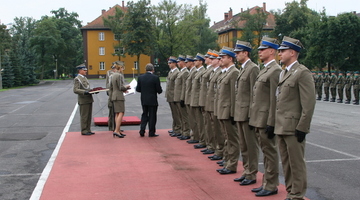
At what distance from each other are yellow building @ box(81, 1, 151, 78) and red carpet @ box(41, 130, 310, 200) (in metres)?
75.1

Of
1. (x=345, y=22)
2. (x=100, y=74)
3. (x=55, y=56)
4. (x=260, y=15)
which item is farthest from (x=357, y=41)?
(x=55, y=56)

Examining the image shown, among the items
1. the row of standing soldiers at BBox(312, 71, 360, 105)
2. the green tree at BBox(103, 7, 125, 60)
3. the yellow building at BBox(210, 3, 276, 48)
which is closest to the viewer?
the row of standing soldiers at BBox(312, 71, 360, 105)

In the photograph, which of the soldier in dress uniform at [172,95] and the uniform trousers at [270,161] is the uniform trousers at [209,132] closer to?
the soldier in dress uniform at [172,95]

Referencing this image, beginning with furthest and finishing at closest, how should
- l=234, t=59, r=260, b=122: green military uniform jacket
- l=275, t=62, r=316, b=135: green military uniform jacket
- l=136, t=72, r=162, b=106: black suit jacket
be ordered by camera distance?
l=136, t=72, r=162, b=106: black suit jacket < l=234, t=59, r=260, b=122: green military uniform jacket < l=275, t=62, r=316, b=135: green military uniform jacket

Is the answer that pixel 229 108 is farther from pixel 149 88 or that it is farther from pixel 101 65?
pixel 101 65

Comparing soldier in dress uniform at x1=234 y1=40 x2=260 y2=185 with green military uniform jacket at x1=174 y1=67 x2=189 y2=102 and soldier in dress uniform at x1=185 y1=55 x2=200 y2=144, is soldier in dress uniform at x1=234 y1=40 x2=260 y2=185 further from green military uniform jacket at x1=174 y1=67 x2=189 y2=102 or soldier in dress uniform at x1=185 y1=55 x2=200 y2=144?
green military uniform jacket at x1=174 y1=67 x2=189 y2=102

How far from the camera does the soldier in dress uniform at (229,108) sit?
24.6ft

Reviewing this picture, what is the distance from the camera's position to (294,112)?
5406 millimetres

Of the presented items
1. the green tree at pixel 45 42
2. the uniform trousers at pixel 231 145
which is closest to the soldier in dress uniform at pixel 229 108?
the uniform trousers at pixel 231 145

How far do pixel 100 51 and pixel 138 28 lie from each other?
602 inches

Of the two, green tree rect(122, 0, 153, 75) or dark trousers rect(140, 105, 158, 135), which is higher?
green tree rect(122, 0, 153, 75)

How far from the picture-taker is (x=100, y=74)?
84562 mm

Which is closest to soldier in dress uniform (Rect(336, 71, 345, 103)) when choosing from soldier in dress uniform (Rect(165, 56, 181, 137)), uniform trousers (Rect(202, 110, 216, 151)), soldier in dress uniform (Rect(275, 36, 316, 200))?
soldier in dress uniform (Rect(165, 56, 181, 137))

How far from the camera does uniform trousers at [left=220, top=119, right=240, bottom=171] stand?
7.51m
